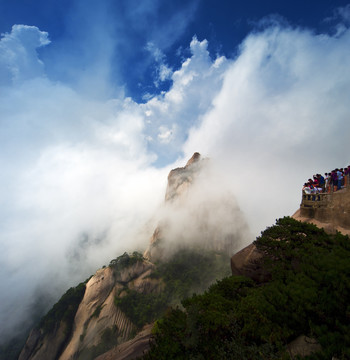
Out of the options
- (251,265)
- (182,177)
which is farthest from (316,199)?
(182,177)

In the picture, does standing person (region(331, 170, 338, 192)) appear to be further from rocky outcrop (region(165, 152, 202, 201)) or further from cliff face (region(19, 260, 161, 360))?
rocky outcrop (region(165, 152, 202, 201))

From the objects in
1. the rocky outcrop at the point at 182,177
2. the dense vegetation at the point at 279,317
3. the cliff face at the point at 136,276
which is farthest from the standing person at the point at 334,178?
the rocky outcrop at the point at 182,177

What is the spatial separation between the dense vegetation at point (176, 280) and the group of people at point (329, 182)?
45.1 metres

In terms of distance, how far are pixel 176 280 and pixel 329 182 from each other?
51.7m

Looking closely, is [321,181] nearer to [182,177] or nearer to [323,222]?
[323,222]

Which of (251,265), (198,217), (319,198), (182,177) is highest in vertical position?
(182,177)

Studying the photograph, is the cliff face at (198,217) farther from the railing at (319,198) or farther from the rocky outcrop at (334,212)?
the rocky outcrop at (334,212)

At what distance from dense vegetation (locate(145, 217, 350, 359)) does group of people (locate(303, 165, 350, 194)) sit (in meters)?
8.20

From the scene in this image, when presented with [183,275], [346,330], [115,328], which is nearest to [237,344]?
[346,330]

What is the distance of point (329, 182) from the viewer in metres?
19.3

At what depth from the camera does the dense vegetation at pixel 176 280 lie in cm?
4762

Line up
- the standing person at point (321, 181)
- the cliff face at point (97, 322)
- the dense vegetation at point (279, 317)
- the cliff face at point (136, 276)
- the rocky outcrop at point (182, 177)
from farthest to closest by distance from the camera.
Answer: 1. the rocky outcrop at point (182, 177)
2. the cliff face at point (97, 322)
3. the cliff face at point (136, 276)
4. the standing person at point (321, 181)
5. the dense vegetation at point (279, 317)

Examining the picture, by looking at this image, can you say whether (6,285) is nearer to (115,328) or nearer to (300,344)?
(115,328)

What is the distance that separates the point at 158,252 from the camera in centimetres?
7400
